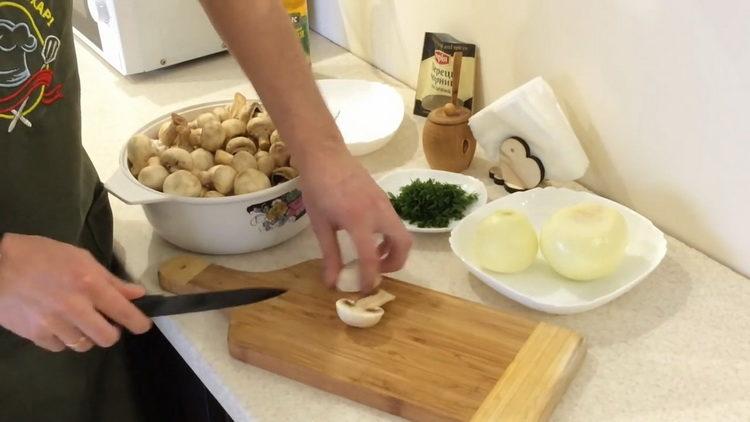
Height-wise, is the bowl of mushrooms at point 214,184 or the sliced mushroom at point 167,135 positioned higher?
the sliced mushroom at point 167,135

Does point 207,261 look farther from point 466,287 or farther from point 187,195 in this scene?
point 466,287

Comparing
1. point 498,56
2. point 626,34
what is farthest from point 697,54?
point 498,56

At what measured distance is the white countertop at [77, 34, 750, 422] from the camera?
0.71m

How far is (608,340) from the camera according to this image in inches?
30.6

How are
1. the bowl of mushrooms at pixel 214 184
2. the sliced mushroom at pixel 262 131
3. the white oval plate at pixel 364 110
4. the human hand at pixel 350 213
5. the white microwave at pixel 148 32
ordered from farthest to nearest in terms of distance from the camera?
the white microwave at pixel 148 32 < the white oval plate at pixel 364 110 < the sliced mushroom at pixel 262 131 < the bowl of mushrooms at pixel 214 184 < the human hand at pixel 350 213

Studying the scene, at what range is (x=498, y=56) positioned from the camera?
106 centimetres

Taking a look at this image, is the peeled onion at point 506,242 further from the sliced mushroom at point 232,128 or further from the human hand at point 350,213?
the sliced mushroom at point 232,128

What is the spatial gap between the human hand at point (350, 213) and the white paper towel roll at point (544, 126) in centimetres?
26

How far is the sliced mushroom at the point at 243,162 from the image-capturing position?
90 centimetres

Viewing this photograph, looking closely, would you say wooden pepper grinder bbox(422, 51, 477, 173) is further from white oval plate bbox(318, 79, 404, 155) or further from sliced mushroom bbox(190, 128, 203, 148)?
sliced mushroom bbox(190, 128, 203, 148)

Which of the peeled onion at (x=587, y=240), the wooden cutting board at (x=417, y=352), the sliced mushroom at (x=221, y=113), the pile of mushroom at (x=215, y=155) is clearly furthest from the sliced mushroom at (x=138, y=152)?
the peeled onion at (x=587, y=240)

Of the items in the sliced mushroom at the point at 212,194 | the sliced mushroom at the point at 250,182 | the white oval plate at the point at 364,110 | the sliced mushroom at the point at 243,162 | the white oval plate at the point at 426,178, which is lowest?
the white oval plate at the point at 426,178

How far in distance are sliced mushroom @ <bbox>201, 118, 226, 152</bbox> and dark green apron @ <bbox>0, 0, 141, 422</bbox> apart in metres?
0.13

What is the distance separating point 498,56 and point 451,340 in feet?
1.51
